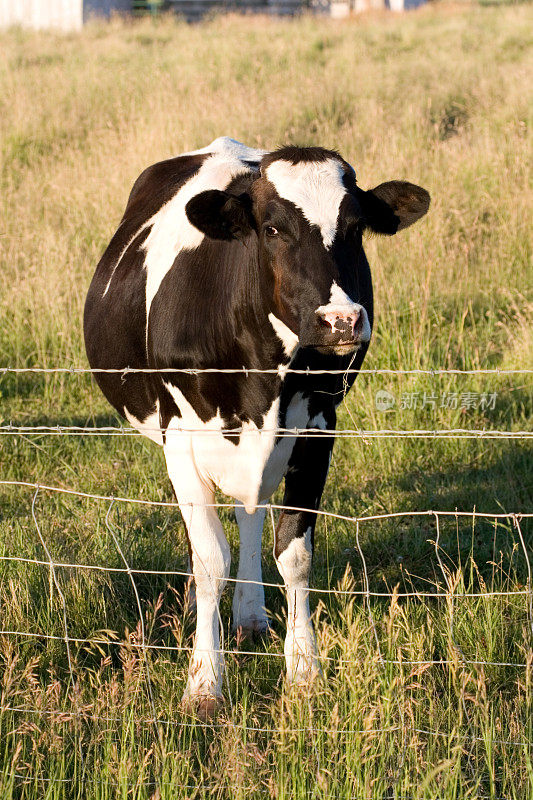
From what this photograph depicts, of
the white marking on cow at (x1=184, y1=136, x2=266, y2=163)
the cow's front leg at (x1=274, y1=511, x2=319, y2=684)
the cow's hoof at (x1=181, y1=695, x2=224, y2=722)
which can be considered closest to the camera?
the cow's hoof at (x1=181, y1=695, x2=224, y2=722)

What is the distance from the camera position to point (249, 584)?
13.0ft

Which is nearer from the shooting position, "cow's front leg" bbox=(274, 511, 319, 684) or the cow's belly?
the cow's belly

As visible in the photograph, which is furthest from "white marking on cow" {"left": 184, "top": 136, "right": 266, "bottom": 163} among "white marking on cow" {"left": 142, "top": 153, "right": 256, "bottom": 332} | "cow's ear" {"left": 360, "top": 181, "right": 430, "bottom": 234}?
"cow's ear" {"left": 360, "top": 181, "right": 430, "bottom": 234}

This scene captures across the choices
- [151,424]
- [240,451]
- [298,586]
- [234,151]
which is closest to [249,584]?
[298,586]

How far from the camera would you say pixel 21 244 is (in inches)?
319

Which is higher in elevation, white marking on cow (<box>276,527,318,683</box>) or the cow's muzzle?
the cow's muzzle

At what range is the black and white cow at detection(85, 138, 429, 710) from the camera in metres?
3.20

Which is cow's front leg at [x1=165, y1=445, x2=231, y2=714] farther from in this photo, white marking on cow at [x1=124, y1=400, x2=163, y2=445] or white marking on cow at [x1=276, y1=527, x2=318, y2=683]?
white marking on cow at [x1=124, y1=400, x2=163, y2=445]

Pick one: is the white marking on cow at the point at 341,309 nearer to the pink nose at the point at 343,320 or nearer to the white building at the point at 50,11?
the pink nose at the point at 343,320

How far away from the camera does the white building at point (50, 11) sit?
2245 cm

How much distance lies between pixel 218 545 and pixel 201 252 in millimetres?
1104

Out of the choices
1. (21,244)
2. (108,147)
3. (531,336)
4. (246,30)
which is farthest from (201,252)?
(246,30)

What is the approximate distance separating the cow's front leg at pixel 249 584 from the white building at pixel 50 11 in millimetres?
20429

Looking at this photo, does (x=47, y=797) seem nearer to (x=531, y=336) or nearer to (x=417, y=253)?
(x=531, y=336)
